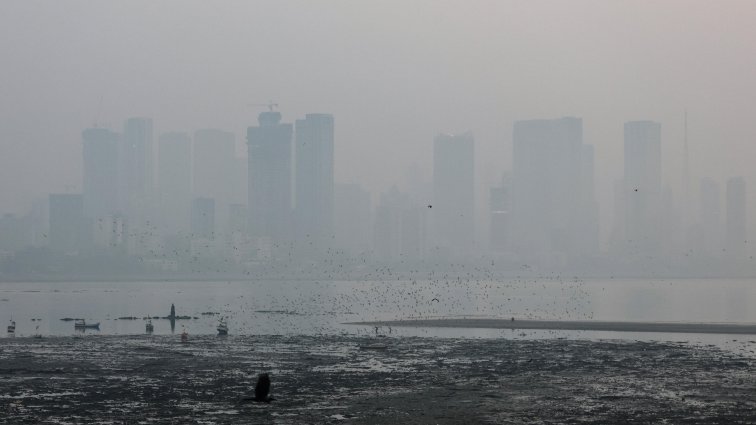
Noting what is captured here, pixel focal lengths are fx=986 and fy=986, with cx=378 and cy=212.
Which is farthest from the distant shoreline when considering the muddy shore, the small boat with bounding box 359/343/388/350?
the small boat with bounding box 359/343/388/350

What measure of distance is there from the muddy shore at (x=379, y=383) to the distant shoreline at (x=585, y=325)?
1881 cm

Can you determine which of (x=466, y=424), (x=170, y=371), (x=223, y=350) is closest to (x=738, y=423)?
(x=466, y=424)

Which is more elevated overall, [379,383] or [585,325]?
[379,383]

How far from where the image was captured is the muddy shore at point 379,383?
30.2 metres

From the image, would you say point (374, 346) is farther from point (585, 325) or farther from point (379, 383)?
point (585, 325)

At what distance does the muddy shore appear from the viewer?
3025 cm

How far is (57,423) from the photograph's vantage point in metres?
28.3

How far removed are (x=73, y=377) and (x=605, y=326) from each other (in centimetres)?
5017

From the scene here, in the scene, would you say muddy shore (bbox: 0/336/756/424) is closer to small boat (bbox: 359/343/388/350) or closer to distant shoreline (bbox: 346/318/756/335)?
small boat (bbox: 359/343/388/350)

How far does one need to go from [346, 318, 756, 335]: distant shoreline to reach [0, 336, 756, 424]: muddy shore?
18806 mm

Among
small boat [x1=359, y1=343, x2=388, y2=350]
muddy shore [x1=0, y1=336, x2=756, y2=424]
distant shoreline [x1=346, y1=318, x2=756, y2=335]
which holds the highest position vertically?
muddy shore [x1=0, y1=336, x2=756, y2=424]

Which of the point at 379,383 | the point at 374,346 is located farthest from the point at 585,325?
the point at 379,383

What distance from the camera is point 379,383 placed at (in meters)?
38.1

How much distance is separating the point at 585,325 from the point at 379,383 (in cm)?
4524
